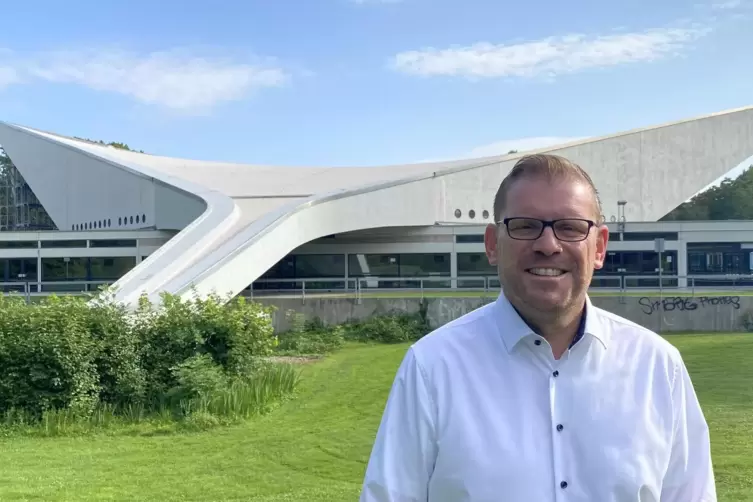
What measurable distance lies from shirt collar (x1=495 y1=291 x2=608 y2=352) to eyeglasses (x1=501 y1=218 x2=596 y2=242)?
16cm

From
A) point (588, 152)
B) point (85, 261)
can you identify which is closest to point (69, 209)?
point (85, 261)

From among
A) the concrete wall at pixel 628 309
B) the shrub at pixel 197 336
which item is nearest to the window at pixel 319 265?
the concrete wall at pixel 628 309

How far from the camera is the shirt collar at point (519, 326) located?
5.19ft

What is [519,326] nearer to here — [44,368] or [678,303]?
[44,368]

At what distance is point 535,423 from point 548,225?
1.45 ft

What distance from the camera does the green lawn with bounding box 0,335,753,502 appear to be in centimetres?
490

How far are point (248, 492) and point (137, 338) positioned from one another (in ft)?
12.4

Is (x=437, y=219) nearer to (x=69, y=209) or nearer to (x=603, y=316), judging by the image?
(x=69, y=209)

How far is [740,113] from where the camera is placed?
26.0 m

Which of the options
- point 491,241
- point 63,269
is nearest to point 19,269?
point 63,269

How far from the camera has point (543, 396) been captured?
155cm

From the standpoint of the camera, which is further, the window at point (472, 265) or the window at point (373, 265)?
the window at point (373, 265)

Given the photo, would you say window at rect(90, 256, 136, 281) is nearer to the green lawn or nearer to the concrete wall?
the concrete wall

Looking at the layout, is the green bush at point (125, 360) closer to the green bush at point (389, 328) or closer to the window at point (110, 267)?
the green bush at point (389, 328)
